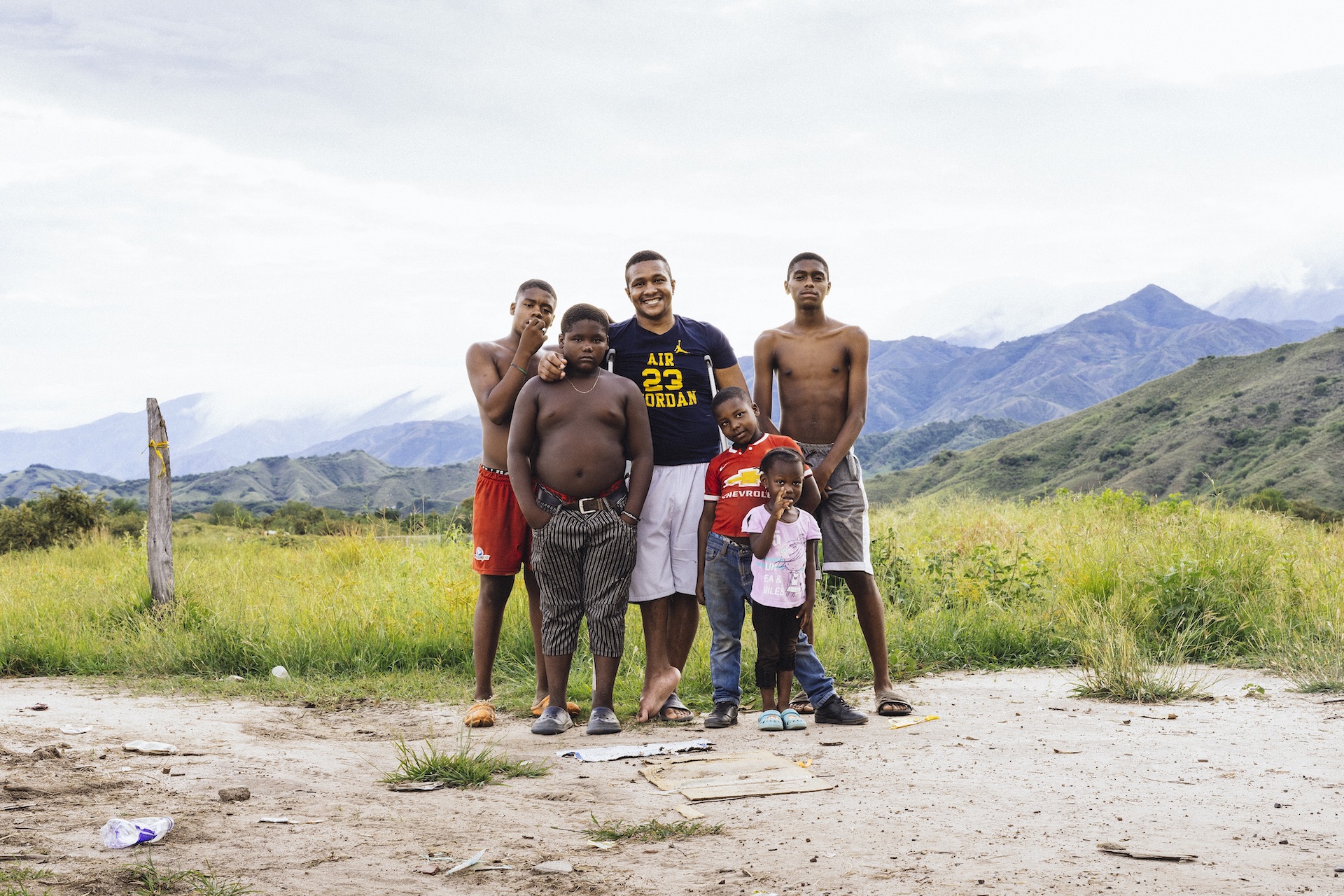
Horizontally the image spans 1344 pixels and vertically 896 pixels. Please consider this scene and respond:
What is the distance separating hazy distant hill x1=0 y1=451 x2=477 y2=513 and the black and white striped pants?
75.0 meters

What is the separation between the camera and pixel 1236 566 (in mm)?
7398

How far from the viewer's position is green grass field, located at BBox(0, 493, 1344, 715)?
627 centimetres

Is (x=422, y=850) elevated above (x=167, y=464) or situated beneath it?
situated beneath

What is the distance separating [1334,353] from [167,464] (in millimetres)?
65498

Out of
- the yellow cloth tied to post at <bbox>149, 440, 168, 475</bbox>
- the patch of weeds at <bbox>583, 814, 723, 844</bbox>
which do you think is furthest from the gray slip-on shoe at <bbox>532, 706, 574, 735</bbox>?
the yellow cloth tied to post at <bbox>149, 440, 168, 475</bbox>

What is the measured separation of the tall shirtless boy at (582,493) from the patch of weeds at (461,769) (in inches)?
28.1

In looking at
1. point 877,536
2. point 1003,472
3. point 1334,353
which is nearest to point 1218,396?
point 1334,353

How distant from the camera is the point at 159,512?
27.0 ft

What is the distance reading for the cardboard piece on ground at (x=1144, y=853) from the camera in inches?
118

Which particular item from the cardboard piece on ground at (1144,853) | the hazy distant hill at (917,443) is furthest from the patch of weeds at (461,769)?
the hazy distant hill at (917,443)

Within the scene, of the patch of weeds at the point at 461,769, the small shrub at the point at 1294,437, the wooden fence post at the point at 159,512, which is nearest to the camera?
the patch of weeds at the point at 461,769

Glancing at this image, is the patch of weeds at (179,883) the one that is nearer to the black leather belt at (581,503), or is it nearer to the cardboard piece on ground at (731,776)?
the cardboard piece on ground at (731,776)

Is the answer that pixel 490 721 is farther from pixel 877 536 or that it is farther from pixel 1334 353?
pixel 1334 353

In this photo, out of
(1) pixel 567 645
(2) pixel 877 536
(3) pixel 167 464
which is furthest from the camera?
(2) pixel 877 536
